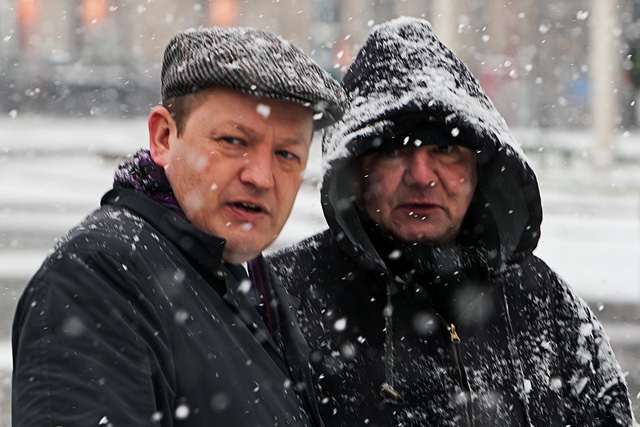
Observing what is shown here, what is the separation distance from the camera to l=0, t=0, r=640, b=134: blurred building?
27250 millimetres

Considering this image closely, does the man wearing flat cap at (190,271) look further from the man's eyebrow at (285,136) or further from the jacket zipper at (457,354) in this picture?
the jacket zipper at (457,354)

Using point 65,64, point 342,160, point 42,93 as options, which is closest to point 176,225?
point 342,160

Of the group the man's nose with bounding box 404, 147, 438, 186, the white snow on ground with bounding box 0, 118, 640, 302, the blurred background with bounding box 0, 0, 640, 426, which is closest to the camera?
the man's nose with bounding box 404, 147, 438, 186

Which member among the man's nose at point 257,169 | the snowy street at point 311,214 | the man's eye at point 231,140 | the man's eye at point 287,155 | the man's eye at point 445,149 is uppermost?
the snowy street at point 311,214

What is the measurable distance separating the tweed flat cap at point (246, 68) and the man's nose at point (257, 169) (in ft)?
0.35

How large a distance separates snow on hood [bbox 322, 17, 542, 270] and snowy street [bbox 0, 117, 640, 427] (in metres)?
3.25

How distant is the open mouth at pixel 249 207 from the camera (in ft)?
5.40

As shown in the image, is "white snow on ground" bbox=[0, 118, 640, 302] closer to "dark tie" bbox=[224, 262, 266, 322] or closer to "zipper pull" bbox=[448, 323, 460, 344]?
"zipper pull" bbox=[448, 323, 460, 344]

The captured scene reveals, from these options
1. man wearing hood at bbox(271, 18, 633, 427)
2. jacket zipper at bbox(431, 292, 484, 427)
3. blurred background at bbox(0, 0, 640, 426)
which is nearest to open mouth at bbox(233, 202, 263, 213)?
man wearing hood at bbox(271, 18, 633, 427)

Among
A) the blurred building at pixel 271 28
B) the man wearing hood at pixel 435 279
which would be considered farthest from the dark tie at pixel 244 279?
the blurred building at pixel 271 28

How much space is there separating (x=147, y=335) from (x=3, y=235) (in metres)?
9.52

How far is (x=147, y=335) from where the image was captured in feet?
4.67

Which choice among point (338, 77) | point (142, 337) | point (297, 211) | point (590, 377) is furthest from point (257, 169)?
point (338, 77)

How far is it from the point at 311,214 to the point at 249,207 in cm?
1063
